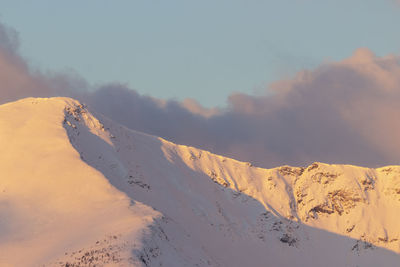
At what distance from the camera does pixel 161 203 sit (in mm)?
133375

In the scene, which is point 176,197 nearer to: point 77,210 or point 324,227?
point 324,227

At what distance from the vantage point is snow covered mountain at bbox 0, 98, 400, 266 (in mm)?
64750

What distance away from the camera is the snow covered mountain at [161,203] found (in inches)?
2549

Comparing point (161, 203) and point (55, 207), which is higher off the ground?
point (161, 203)

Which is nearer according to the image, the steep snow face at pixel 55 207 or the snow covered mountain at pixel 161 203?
the steep snow face at pixel 55 207

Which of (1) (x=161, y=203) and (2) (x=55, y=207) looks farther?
(1) (x=161, y=203)

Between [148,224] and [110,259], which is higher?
[148,224]

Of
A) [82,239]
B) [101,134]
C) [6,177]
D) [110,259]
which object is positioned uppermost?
[101,134]

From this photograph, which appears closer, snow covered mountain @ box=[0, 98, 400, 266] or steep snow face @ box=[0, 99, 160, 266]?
steep snow face @ box=[0, 99, 160, 266]

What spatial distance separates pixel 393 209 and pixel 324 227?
1971cm

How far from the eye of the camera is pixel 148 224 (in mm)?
64938

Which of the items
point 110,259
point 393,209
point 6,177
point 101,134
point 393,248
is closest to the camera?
point 110,259

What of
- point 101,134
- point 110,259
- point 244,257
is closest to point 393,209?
point 244,257

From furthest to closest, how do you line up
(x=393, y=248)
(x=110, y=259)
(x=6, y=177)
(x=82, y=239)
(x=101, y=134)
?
(x=393, y=248), (x=101, y=134), (x=6, y=177), (x=82, y=239), (x=110, y=259)
